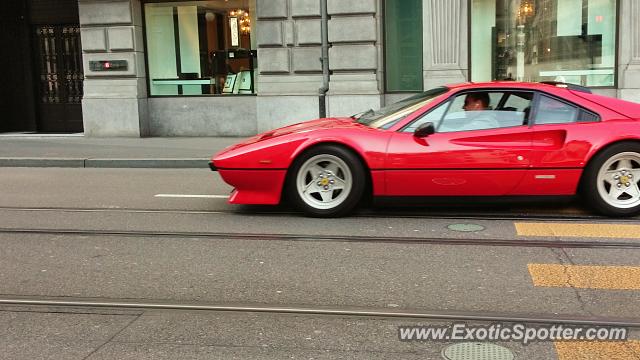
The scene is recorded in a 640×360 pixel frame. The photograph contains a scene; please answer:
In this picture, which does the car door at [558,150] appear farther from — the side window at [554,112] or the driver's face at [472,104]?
the driver's face at [472,104]

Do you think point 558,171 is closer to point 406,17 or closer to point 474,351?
point 474,351

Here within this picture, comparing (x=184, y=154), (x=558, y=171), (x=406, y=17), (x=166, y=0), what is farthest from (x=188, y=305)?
(x=166, y=0)

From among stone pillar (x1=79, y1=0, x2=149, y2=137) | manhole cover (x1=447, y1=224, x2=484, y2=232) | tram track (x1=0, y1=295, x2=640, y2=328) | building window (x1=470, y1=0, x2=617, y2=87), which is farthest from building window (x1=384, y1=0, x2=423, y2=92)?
tram track (x1=0, y1=295, x2=640, y2=328)

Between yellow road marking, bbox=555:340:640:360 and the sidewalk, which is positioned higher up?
the sidewalk

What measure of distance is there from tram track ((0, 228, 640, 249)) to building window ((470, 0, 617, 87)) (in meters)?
9.10

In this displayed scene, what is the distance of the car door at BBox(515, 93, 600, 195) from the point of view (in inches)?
254

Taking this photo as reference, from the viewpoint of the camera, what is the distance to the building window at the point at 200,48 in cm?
1534

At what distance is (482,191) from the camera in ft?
21.5

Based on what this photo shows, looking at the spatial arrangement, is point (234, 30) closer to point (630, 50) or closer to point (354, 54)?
point (354, 54)

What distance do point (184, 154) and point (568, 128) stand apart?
7284 millimetres

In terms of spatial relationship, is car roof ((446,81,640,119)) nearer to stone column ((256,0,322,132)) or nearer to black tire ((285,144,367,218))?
black tire ((285,144,367,218))

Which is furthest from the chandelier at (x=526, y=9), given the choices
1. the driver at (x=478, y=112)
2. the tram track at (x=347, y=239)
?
the tram track at (x=347, y=239)

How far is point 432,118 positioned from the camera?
6.68m

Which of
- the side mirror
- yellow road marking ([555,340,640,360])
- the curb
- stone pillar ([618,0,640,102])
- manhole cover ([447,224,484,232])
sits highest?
stone pillar ([618,0,640,102])
